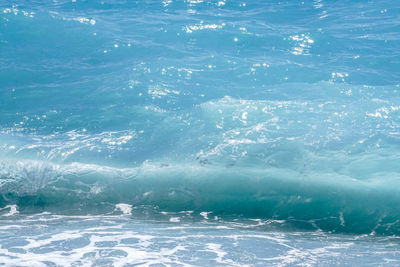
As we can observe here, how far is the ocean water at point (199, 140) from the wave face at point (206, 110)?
4cm

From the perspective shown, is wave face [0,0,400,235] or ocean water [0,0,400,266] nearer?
ocean water [0,0,400,266]

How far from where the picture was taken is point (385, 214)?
8.73 meters

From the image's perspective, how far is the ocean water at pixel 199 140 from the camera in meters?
7.80

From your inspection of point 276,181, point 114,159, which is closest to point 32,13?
point 114,159

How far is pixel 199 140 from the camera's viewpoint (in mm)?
10531

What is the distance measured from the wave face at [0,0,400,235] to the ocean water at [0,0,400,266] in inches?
1.6

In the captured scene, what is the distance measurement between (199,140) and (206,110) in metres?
1.38

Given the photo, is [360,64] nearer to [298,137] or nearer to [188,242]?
[298,137]

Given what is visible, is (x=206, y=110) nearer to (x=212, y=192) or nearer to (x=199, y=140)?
(x=199, y=140)

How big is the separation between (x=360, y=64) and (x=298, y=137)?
4777 mm

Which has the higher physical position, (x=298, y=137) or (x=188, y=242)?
(x=298, y=137)

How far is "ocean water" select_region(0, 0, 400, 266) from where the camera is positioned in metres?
7.80

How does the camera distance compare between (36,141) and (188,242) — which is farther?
(36,141)

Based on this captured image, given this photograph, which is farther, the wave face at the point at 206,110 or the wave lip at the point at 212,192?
the wave face at the point at 206,110
